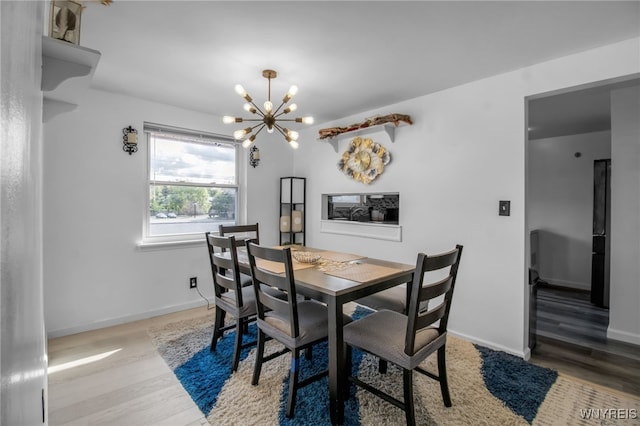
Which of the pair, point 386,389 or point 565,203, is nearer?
point 386,389

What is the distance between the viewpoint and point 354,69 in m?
2.46

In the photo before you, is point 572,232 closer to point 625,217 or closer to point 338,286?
point 625,217

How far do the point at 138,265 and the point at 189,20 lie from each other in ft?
8.02

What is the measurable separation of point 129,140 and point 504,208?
355cm

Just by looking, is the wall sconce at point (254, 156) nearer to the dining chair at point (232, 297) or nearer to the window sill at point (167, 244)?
the window sill at point (167, 244)

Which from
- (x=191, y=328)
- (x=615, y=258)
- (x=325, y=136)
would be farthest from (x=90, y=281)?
(x=615, y=258)

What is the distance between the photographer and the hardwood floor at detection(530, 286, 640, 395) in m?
2.23

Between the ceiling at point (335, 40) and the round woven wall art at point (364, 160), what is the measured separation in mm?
741

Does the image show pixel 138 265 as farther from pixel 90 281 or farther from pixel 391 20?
pixel 391 20

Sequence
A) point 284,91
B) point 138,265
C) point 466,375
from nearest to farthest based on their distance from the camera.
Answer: point 466,375, point 284,91, point 138,265

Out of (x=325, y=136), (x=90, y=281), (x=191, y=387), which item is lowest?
(x=191, y=387)

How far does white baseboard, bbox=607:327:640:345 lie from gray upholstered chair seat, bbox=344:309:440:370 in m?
2.30

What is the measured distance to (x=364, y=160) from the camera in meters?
3.57

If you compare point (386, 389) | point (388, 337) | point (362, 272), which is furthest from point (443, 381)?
point (362, 272)
